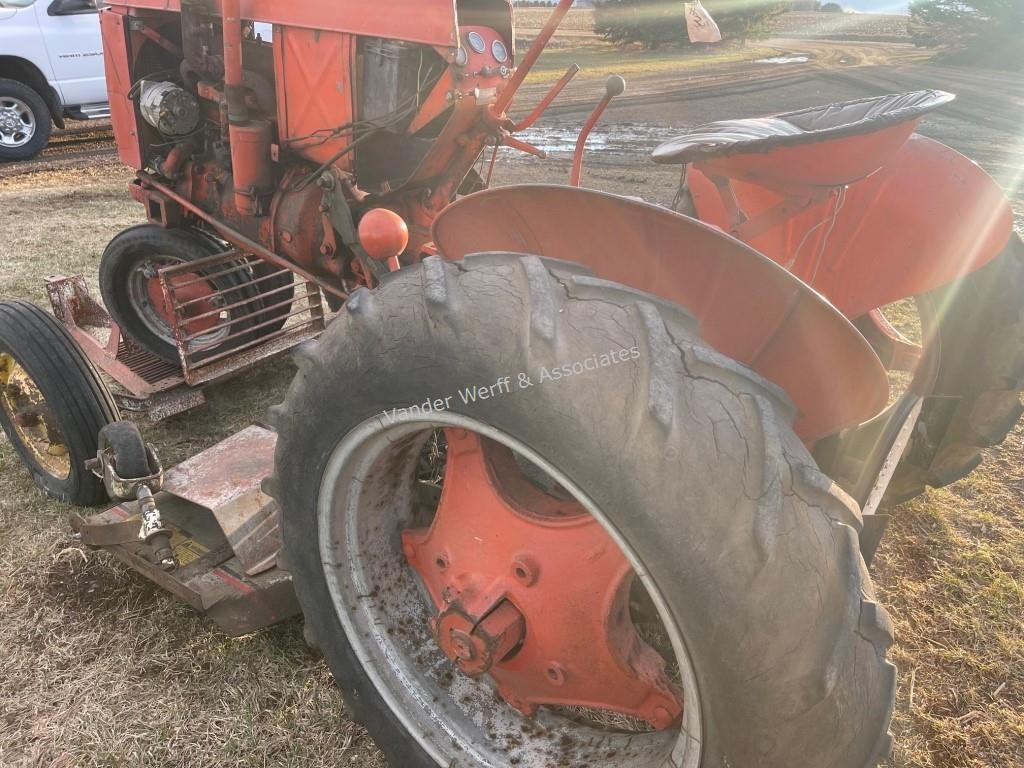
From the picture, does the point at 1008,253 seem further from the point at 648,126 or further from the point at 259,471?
the point at 648,126

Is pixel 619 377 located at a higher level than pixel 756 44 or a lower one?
higher

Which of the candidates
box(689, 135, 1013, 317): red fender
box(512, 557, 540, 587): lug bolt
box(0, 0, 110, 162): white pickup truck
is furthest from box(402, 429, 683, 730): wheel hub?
box(0, 0, 110, 162): white pickup truck

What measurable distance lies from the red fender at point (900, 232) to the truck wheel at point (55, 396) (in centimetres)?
197

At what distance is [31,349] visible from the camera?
2.36 m

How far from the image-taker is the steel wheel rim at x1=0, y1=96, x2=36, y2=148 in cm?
752

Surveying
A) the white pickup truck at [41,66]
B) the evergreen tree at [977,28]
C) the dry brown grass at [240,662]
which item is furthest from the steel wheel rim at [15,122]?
the evergreen tree at [977,28]

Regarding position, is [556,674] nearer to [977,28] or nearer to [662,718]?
[662,718]

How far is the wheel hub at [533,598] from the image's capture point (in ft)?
4.65

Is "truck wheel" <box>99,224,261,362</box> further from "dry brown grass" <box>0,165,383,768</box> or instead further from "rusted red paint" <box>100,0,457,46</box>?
"rusted red paint" <box>100,0,457,46</box>

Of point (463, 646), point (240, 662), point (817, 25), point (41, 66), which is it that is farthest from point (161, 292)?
point (817, 25)

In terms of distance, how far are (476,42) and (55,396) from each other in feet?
5.68

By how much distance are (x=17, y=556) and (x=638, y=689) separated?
1.97m

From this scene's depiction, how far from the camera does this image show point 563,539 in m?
1.43

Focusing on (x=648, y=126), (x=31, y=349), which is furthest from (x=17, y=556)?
(x=648, y=126)
